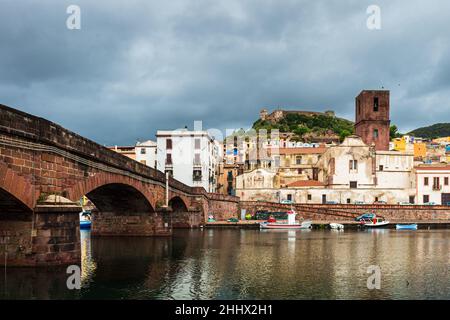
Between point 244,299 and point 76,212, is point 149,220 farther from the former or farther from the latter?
point 244,299

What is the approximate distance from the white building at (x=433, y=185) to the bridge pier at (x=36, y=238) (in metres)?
66.5

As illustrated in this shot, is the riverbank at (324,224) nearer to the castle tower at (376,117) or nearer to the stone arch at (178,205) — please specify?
the stone arch at (178,205)

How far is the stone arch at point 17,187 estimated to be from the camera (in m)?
14.8

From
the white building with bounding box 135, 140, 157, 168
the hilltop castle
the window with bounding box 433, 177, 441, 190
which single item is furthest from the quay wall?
the hilltop castle

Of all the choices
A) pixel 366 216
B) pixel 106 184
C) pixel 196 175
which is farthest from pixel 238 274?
pixel 196 175

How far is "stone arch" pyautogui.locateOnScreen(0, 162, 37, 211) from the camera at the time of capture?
582 inches

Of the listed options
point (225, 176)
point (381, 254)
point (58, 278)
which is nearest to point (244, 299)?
point (58, 278)

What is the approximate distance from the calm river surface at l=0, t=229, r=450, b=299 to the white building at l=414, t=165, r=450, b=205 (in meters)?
43.4

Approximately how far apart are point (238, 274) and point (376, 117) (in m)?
70.2

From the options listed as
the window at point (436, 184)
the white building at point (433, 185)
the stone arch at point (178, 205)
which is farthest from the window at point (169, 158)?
the window at point (436, 184)

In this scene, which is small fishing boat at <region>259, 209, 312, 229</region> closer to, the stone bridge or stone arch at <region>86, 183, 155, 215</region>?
stone arch at <region>86, 183, 155, 215</region>

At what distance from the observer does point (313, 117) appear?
174 meters

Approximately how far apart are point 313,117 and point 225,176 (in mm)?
86937

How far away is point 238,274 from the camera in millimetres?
19562
